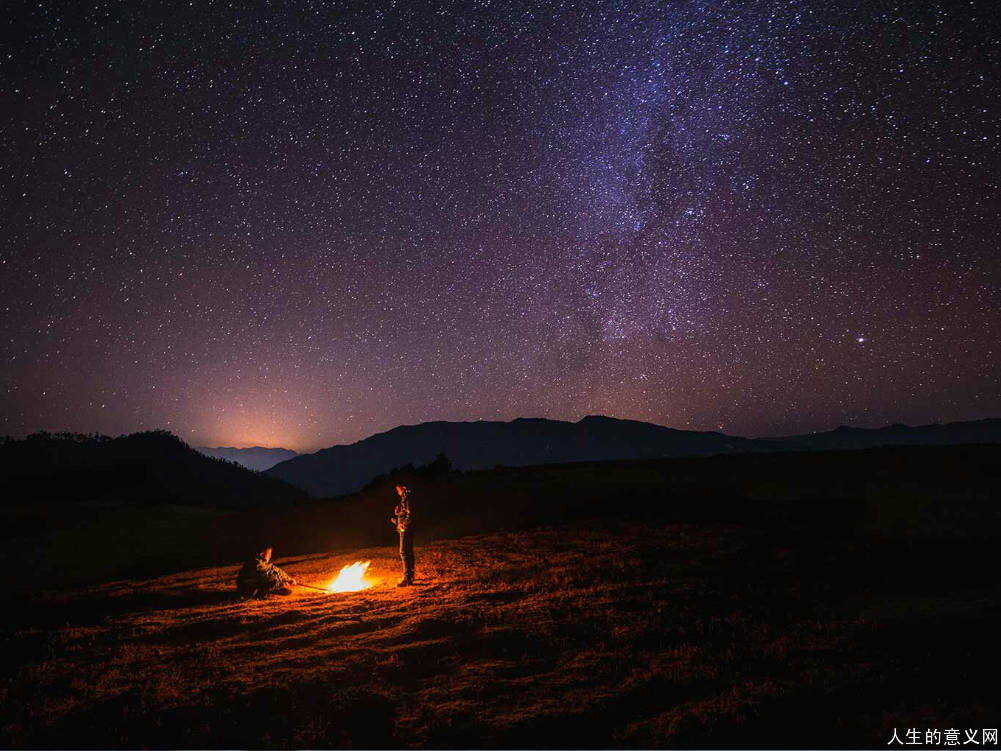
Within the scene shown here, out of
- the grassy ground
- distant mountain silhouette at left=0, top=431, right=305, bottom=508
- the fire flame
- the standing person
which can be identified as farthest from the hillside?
distant mountain silhouette at left=0, top=431, right=305, bottom=508

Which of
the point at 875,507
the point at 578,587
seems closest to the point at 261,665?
the point at 578,587

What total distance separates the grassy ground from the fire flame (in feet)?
2.60

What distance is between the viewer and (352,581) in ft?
59.2

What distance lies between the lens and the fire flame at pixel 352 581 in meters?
17.5

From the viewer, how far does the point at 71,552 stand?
33.3 metres

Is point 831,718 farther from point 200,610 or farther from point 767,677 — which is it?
point 200,610

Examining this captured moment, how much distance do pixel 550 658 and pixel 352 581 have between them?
9.44m

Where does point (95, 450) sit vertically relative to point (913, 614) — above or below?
above

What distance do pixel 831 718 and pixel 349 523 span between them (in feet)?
104

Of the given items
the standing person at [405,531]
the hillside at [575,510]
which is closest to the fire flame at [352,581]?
the standing person at [405,531]

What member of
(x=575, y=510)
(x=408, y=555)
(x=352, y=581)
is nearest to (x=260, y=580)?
(x=352, y=581)

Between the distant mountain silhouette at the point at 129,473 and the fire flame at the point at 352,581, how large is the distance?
61.9 meters

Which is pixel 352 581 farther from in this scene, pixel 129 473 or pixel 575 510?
pixel 129 473

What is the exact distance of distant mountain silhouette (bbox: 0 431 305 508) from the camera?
277 feet
